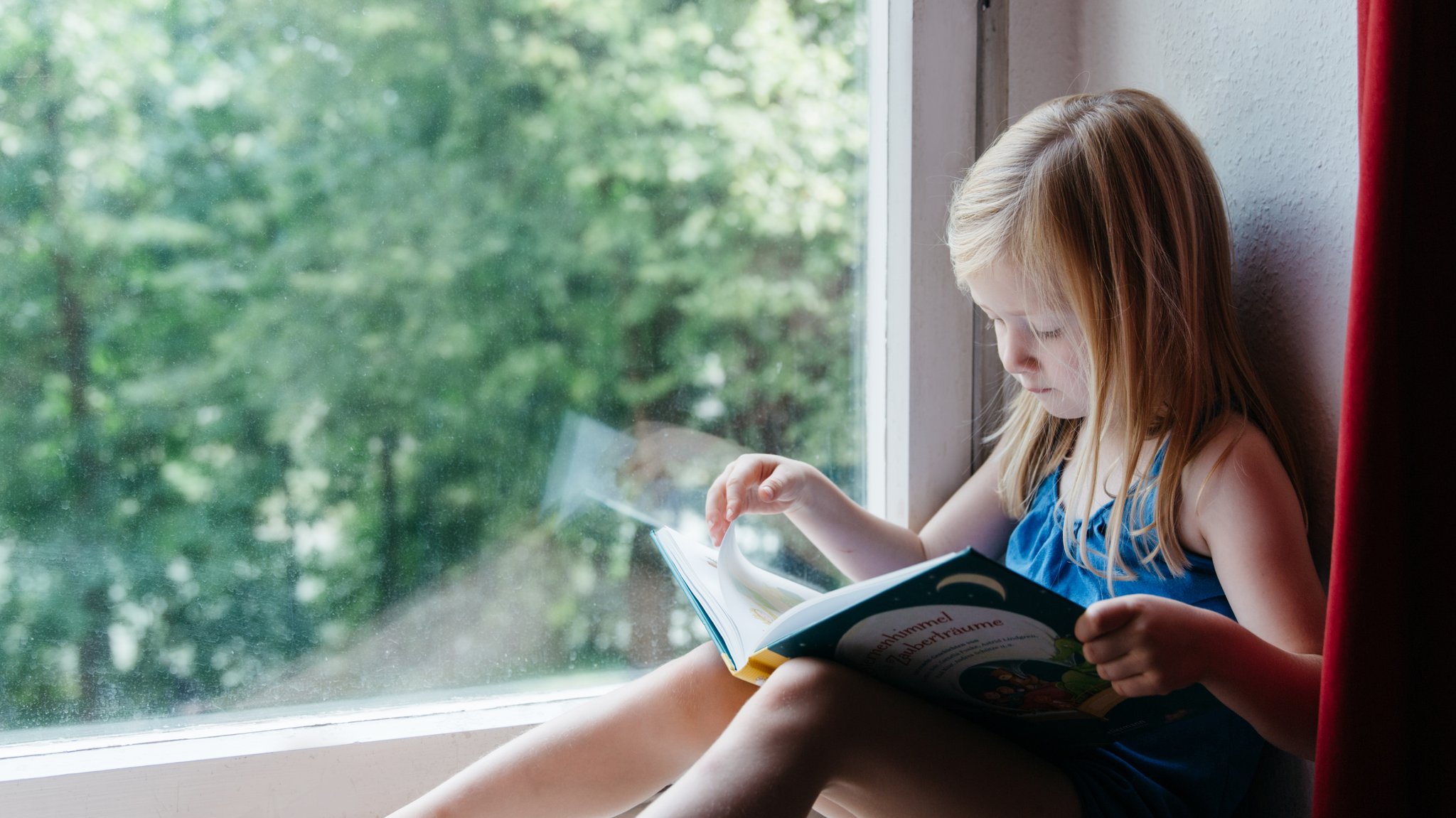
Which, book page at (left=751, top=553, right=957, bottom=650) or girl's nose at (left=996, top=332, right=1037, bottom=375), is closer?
book page at (left=751, top=553, right=957, bottom=650)

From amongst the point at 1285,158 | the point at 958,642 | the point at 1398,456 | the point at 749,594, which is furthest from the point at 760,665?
the point at 1285,158

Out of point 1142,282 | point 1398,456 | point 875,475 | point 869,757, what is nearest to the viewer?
point 1398,456

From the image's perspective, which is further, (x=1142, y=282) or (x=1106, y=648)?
(x=1142, y=282)

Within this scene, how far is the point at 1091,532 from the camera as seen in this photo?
0.79 meters

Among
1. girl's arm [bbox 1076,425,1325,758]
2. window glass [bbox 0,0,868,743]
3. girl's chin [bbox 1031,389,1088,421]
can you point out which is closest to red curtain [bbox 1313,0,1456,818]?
girl's arm [bbox 1076,425,1325,758]

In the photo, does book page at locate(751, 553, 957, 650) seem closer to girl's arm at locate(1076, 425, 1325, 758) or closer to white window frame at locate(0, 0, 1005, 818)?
girl's arm at locate(1076, 425, 1325, 758)

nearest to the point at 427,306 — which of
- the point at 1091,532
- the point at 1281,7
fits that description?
the point at 1091,532

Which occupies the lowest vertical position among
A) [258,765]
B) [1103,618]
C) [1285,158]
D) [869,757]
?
[258,765]

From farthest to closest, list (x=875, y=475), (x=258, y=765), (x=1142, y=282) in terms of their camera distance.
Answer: (x=875, y=475)
(x=258, y=765)
(x=1142, y=282)

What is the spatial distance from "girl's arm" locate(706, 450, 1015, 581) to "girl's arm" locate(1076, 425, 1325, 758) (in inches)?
9.7

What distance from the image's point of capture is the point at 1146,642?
558 millimetres

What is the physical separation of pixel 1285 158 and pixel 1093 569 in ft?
1.12

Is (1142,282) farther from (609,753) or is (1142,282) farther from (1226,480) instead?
(609,753)

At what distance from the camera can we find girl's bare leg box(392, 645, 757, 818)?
758 millimetres
